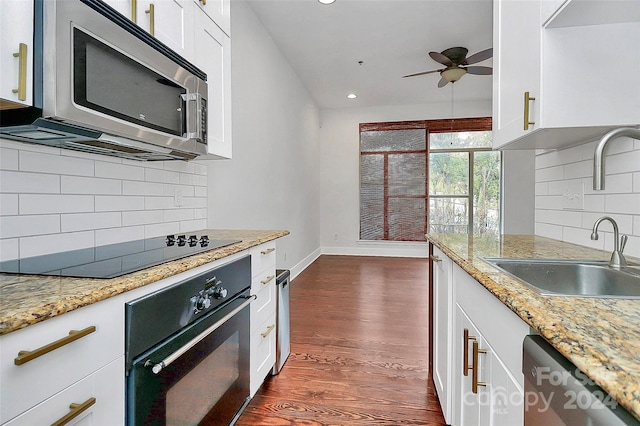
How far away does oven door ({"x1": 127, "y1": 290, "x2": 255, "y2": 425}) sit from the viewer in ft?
3.07

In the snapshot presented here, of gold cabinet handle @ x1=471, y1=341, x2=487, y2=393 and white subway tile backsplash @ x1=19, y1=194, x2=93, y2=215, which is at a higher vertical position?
white subway tile backsplash @ x1=19, y1=194, x2=93, y2=215

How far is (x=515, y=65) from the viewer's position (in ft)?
5.02

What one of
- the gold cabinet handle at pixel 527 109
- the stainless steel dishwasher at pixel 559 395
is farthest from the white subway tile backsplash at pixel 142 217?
the gold cabinet handle at pixel 527 109

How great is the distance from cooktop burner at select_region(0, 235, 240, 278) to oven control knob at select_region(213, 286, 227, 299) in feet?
0.53

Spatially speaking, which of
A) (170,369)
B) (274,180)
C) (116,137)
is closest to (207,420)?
(170,369)

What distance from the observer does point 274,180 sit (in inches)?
158

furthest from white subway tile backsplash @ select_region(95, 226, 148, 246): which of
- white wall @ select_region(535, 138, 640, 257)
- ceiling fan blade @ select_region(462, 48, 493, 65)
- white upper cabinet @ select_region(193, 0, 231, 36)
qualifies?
ceiling fan blade @ select_region(462, 48, 493, 65)

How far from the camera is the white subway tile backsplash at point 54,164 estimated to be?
1.15 m

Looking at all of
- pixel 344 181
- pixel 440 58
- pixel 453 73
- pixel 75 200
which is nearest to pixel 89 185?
pixel 75 200

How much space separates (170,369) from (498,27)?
208cm

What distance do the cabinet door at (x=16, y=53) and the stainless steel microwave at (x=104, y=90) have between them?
0.06ft

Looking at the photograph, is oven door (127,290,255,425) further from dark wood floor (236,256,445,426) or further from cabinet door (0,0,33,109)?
cabinet door (0,0,33,109)

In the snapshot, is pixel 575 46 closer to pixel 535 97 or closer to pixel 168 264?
pixel 535 97

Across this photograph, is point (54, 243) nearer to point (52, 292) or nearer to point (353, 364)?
point (52, 292)
